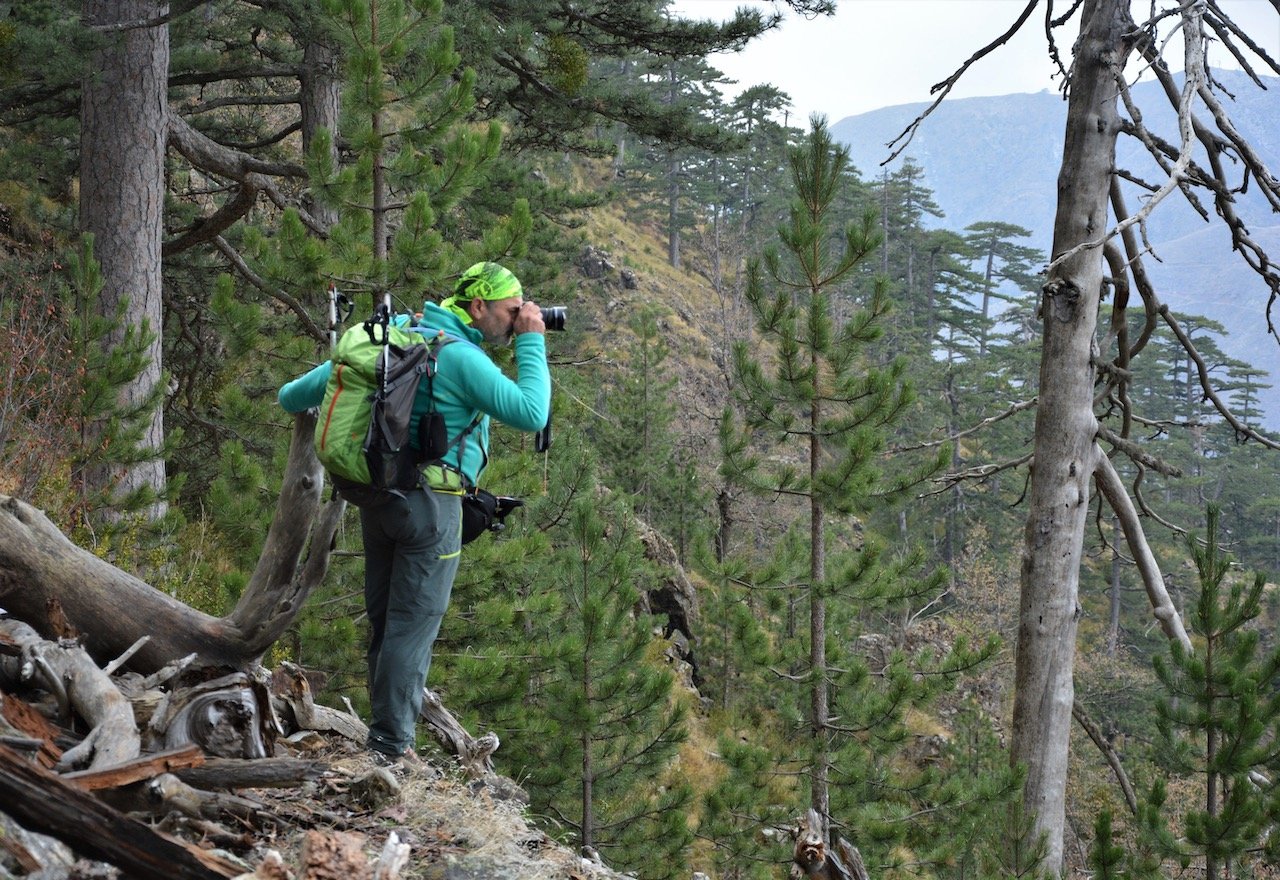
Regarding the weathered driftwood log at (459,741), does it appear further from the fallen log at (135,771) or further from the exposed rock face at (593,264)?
the exposed rock face at (593,264)

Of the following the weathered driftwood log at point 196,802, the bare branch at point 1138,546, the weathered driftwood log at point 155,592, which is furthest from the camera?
the bare branch at point 1138,546

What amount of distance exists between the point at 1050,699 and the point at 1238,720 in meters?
1.49

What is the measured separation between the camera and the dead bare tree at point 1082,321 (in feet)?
15.1

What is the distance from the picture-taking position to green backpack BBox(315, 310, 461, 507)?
324 centimetres

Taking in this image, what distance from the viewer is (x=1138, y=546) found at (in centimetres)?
505

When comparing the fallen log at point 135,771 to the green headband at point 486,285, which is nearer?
the fallen log at point 135,771

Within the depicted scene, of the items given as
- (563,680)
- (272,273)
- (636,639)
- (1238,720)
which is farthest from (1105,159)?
(563,680)

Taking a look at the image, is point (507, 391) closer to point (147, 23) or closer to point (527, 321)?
point (527, 321)

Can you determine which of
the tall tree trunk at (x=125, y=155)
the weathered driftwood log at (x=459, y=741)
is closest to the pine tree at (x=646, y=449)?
the tall tree trunk at (x=125, y=155)

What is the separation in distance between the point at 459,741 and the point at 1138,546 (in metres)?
3.42

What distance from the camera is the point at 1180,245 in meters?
148

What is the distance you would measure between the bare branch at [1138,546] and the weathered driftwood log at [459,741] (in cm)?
323

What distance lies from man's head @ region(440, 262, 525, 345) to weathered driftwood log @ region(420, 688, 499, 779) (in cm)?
163

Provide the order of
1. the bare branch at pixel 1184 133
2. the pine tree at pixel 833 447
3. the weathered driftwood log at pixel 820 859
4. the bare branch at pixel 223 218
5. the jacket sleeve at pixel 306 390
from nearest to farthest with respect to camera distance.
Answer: the weathered driftwood log at pixel 820 859, the jacket sleeve at pixel 306 390, the bare branch at pixel 1184 133, the pine tree at pixel 833 447, the bare branch at pixel 223 218
